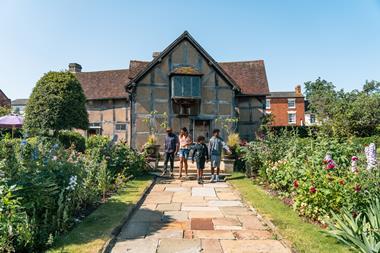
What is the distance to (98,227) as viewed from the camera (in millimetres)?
5203

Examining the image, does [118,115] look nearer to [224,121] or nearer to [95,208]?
[224,121]

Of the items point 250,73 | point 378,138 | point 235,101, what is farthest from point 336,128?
point 235,101

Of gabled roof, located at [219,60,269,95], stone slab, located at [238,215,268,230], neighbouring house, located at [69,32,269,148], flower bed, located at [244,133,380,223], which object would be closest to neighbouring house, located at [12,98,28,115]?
neighbouring house, located at [69,32,269,148]

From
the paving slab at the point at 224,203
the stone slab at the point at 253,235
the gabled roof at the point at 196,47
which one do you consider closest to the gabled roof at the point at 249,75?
the gabled roof at the point at 196,47

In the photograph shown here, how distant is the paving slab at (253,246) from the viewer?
14.3 ft

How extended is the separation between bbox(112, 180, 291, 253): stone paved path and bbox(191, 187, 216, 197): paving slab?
0.14 meters

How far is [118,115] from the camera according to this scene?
71.7 ft

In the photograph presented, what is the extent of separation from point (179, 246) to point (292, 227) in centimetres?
203

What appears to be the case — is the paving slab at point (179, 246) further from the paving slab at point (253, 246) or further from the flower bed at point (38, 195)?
the flower bed at point (38, 195)

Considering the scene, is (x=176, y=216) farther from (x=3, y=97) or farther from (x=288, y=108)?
(x=3, y=97)

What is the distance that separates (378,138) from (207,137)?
15857mm

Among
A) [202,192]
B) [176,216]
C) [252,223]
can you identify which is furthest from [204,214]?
[202,192]

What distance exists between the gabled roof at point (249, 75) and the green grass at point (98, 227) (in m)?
14.3

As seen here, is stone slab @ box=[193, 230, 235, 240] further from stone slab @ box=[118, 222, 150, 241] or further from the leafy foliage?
the leafy foliage
